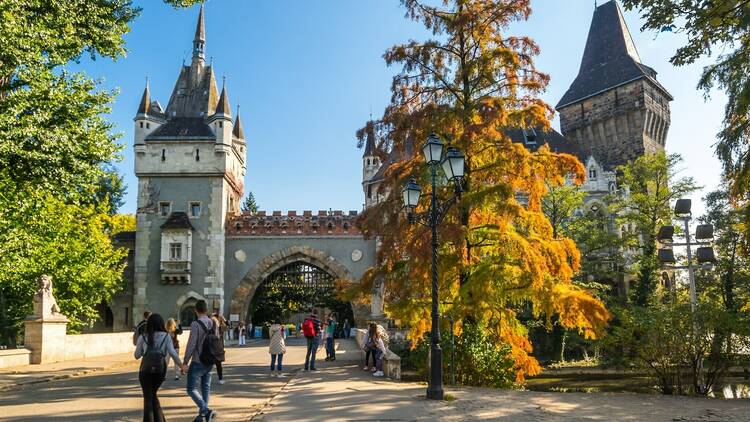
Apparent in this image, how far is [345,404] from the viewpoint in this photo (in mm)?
9266

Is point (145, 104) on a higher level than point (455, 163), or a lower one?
higher

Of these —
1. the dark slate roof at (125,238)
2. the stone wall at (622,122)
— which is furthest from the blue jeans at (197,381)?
the stone wall at (622,122)

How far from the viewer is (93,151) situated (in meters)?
15.0

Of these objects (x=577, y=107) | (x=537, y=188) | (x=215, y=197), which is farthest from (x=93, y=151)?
(x=577, y=107)

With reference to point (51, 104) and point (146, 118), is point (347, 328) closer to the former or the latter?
point (146, 118)

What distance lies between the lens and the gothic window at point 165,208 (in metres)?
36.1

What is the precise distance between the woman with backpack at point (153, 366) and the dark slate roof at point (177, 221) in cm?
2941

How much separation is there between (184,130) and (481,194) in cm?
2760

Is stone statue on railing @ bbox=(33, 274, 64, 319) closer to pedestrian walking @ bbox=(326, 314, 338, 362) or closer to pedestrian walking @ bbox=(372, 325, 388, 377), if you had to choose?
pedestrian walking @ bbox=(326, 314, 338, 362)

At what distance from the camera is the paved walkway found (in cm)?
841

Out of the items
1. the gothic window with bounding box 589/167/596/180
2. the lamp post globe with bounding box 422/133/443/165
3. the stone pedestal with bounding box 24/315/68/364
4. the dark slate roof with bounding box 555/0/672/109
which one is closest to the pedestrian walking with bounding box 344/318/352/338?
the gothic window with bounding box 589/167/596/180

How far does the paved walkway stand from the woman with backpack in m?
1.54

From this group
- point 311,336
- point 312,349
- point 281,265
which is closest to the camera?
point 311,336

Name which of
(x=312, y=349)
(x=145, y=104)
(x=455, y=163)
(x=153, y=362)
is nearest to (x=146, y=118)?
(x=145, y=104)
